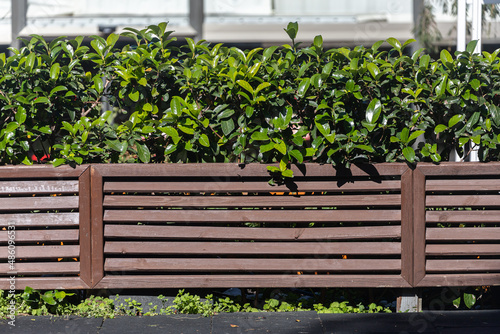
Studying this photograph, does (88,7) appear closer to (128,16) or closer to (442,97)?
(128,16)

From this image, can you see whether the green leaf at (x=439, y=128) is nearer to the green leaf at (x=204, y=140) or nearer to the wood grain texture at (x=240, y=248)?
the wood grain texture at (x=240, y=248)

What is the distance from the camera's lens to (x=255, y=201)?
3.86m

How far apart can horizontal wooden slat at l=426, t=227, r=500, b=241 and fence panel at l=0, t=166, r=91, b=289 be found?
236 centimetres

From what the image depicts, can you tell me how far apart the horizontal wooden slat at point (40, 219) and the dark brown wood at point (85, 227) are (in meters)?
0.06

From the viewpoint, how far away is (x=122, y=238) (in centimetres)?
392

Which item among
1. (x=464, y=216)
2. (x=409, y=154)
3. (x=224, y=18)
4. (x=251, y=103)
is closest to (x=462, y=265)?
(x=464, y=216)

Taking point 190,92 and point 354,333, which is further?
point 190,92

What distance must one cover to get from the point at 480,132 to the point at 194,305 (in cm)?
228

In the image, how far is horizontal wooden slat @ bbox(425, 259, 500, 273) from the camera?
Result: 3.92 metres

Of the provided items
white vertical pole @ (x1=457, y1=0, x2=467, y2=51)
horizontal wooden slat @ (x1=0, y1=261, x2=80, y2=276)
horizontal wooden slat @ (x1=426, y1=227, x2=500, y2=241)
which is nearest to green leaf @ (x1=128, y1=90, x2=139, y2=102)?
horizontal wooden slat @ (x1=0, y1=261, x2=80, y2=276)

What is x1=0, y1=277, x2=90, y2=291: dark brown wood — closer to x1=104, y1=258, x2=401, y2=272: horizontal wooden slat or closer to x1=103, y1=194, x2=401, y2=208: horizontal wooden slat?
x1=104, y1=258, x2=401, y2=272: horizontal wooden slat

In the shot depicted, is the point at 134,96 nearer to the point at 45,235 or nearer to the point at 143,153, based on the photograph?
the point at 143,153

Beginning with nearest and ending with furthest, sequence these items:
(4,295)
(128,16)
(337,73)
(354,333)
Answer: (354,333) → (337,73) → (4,295) → (128,16)

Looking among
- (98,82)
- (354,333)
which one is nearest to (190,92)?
(98,82)
